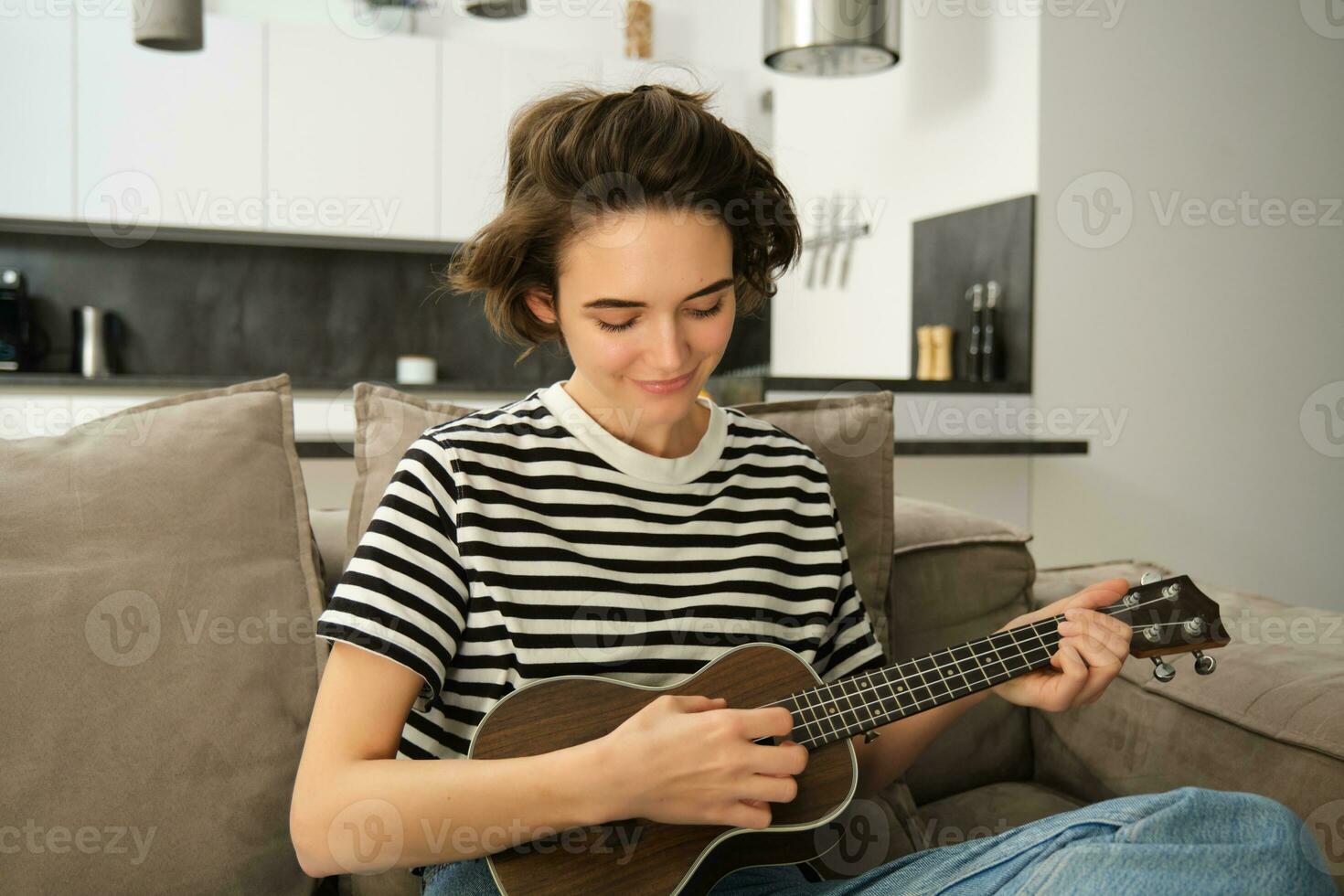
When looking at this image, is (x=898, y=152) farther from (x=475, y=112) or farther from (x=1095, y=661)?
(x=1095, y=661)

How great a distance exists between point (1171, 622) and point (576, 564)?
557 millimetres

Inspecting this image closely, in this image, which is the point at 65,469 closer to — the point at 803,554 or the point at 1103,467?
the point at 803,554

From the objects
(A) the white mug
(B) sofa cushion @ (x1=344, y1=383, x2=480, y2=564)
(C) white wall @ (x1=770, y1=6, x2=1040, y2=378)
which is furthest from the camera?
(A) the white mug

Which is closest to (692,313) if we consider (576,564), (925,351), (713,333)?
(713,333)

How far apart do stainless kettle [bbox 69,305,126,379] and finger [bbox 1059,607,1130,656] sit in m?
3.63

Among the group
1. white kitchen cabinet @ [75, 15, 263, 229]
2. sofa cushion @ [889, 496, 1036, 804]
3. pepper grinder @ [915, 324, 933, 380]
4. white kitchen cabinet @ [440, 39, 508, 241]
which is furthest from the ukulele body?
white kitchen cabinet @ [75, 15, 263, 229]

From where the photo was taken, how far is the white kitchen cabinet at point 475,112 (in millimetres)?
3908

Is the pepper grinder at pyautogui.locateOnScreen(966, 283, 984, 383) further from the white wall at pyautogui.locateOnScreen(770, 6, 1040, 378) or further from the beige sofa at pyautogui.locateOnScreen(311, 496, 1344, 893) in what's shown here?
the beige sofa at pyautogui.locateOnScreen(311, 496, 1344, 893)

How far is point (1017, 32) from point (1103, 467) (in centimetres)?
118

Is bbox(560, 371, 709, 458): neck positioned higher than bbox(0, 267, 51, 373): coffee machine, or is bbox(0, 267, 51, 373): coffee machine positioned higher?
bbox(0, 267, 51, 373): coffee machine

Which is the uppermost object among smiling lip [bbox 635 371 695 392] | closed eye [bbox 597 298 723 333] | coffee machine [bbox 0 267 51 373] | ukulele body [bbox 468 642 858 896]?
coffee machine [bbox 0 267 51 373]

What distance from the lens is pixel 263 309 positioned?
4.16 m

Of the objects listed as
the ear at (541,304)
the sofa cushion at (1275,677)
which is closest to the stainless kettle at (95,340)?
the ear at (541,304)

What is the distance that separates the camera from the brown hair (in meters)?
1.08
